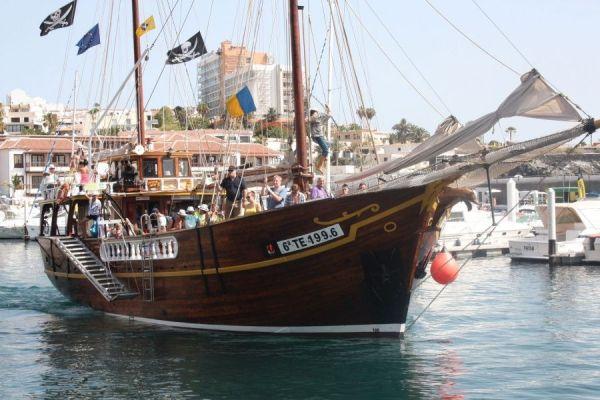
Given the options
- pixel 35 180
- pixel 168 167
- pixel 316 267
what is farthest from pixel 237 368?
pixel 35 180

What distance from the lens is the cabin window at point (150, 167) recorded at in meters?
26.3

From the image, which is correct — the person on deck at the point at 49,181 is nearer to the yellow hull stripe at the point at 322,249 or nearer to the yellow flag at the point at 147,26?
the yellow flag at the point at 147,26

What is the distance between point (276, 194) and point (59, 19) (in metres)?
14.7

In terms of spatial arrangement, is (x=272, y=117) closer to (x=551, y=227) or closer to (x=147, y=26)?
(x=551, y=227)

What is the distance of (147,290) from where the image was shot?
859 inches

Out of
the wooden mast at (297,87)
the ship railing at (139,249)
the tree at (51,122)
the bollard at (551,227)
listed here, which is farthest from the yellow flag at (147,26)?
the tree at (51,122)

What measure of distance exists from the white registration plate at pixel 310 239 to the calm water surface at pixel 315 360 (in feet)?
6.91

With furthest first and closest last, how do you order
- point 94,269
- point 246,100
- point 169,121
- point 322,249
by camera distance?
point 169,121 → point 94,269 → point 246,100 → point 322,249

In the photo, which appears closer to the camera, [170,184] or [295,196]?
[295,196]

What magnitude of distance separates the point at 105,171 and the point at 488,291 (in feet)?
44.4

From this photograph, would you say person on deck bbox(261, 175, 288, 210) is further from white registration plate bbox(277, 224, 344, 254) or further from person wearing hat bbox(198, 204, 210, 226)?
person wearing hat bbox(198, 204, 210, 226)

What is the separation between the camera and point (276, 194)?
1902 cm

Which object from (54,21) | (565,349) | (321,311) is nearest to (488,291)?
(565,349)

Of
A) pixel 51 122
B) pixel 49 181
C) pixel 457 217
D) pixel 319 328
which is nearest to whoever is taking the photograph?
pixel 319 328
